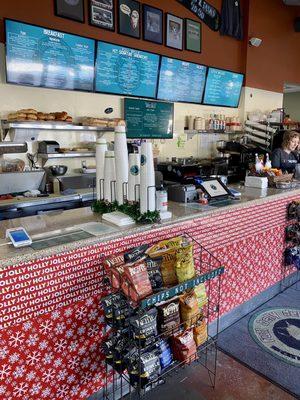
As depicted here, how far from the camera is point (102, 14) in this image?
405cm

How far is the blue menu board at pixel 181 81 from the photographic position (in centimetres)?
482

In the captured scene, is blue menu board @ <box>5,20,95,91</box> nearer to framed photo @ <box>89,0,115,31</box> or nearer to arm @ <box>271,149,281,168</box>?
framed photo @ <box>89,0,115,31</box>

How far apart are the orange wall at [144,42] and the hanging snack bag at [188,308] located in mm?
3250

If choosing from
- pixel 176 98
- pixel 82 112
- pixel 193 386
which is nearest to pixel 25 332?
pixel 193 386

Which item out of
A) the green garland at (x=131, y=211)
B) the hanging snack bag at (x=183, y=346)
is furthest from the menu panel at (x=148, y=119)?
the hanging snack bag at (x=183, y=346)

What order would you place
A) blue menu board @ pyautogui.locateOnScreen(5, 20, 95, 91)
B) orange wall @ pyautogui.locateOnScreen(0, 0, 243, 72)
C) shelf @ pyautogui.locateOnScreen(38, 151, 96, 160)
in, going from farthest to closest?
shelf @ pyautogui.locateOnScreen(38, 151, 96, 160) < orange wall @ pyautogui.locateOnScreen(0, 0, 243, 72) < blue menu board @ pyautogui.locateOnScreen(5, 20, 95, 91)

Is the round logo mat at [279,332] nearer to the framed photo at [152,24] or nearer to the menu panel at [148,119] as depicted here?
the menu panel at [148,119]

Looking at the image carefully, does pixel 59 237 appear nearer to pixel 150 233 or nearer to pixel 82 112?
pixel 150 233

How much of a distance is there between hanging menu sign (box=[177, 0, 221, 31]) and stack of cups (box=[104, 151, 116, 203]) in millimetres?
3914

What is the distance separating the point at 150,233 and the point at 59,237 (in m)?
0.51

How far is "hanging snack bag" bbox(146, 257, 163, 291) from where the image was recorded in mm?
1534

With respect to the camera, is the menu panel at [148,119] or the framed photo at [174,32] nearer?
the menu panel at [148,119]

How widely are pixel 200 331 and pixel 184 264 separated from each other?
1.38 feet

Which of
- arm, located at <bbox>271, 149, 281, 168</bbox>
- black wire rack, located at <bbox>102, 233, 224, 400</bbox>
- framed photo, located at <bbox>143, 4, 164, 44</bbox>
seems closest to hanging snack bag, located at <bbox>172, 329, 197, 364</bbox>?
black wire rack, located at <bbox>102, 233, 224, 400</bbox>
